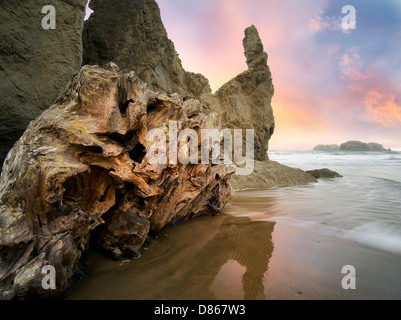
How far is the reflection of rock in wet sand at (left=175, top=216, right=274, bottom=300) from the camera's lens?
6.00 feet

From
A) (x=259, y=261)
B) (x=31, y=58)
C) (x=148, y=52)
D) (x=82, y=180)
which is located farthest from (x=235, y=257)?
(x=148, y=52)

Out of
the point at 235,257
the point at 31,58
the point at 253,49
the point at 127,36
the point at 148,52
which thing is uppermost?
the point at 253,49

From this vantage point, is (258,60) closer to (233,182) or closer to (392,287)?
(233,182)

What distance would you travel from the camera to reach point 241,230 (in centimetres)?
325

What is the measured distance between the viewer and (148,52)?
20.1 ft

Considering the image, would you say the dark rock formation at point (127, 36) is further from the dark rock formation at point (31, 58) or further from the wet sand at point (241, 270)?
the wet sand at point (241, 270)

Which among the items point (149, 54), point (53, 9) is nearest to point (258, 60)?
point (149, 54)

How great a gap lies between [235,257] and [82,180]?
193 centimetres

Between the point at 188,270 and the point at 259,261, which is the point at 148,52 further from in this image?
the point at 259,261

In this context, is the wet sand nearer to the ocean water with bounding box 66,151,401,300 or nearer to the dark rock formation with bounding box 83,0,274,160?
the ocean water with bounding box 66,151,401,300

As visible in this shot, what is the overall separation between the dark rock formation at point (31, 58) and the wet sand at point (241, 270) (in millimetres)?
3207

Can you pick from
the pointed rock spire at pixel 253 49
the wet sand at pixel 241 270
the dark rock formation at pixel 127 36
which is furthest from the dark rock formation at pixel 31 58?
the pointed rock spire at pixel 253 49

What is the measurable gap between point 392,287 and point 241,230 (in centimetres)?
179

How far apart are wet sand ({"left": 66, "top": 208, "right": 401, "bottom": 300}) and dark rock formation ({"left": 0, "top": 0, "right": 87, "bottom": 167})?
126 inches
